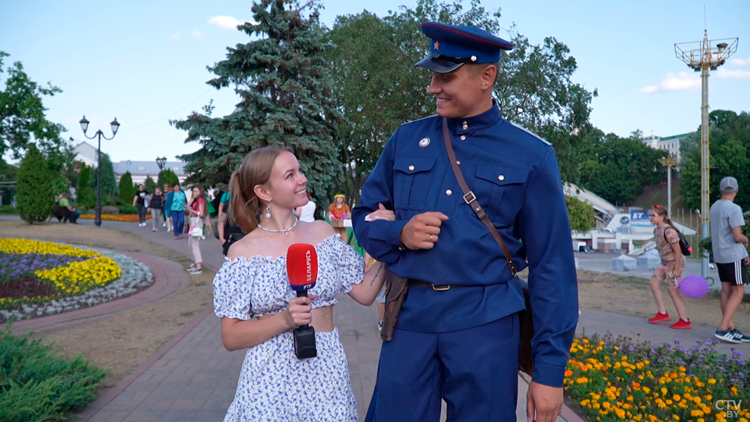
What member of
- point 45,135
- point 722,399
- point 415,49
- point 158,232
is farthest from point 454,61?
point 45,135

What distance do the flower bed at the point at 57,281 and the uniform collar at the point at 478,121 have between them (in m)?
8.16

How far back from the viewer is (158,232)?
23828mm

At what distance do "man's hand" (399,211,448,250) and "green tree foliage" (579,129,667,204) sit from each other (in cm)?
9453

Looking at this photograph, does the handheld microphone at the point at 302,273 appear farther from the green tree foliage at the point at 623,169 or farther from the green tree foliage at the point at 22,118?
the green tree foliage at the point at 623,169

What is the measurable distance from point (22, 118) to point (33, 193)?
75.4ft

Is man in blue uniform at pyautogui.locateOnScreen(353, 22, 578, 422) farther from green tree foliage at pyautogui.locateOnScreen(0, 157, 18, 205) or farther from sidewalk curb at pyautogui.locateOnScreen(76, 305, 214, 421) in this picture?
green tree foliage at pyautogui.locateOnScreen(0, 157, 18, 205)

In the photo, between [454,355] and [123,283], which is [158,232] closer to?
[123,283]

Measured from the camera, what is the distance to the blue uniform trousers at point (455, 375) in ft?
Result: 7.25

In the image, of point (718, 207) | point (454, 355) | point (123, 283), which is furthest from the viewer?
point (123, 283)

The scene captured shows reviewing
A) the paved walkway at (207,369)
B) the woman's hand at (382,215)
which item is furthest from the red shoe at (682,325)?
the woman's hand at (382,215)

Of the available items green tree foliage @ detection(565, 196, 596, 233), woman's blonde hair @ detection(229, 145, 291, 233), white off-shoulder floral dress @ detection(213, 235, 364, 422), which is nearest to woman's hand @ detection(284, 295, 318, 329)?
white off-shoulder floral dress @ detection(213, 235, 364, 422)

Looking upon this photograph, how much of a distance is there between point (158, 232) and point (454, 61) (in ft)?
76.0

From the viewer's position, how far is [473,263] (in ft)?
7.35

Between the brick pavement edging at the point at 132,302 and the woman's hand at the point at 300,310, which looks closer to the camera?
the woman's hand at the point at 300,310
